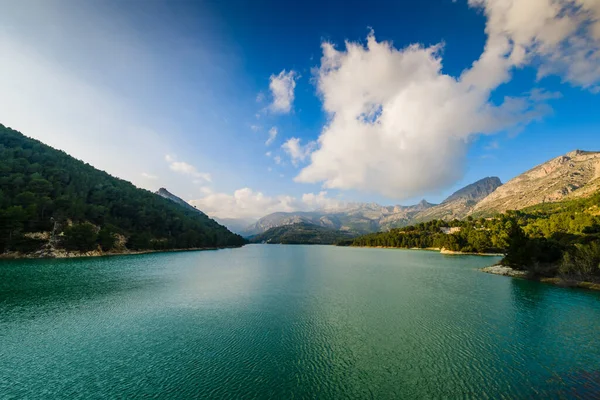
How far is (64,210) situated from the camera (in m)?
101

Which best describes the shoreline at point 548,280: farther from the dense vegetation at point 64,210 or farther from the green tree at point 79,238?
the dense vegetation at point 64,210

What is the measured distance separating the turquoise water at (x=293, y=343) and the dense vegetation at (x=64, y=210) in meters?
56.1

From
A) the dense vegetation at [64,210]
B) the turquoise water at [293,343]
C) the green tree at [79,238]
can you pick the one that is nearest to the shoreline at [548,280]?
the turquoise water at [293,343]

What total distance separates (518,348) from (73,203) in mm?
141441

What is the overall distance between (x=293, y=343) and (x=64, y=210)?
123248mm

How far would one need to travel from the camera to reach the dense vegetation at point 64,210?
282 ft

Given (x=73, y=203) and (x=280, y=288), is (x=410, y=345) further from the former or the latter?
(x=73, y=203)

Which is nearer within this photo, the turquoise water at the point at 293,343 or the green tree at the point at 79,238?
the turquoise water at the point at 293,343

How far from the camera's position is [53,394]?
1497cm

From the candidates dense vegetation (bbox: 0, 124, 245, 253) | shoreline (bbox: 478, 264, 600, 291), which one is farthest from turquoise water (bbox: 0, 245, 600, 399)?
dense vegetation (bbox: 0, 124, 245, 253)

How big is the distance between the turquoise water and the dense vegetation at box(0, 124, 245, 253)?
5605cm

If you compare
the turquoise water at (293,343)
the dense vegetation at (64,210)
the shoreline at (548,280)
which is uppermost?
the dense vegetation at (64,210)

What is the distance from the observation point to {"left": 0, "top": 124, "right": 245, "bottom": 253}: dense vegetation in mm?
85938

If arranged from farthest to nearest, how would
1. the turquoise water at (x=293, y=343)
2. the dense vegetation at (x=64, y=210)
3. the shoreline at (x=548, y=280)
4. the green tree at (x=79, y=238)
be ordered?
the green tree at (x=79, y=238)
the dense vegetation at (x=64, y=210)
the shoreline at (x=548, y=280)
the turquoise water at (x=293, y=343)
